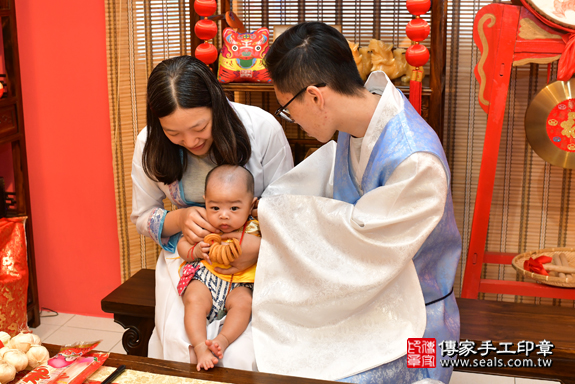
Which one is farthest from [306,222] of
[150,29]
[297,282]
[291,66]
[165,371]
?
[150,29]

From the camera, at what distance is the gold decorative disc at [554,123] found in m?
2.21

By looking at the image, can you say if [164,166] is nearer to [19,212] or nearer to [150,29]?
[150,29]

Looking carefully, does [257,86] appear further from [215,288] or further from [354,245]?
[354,245]

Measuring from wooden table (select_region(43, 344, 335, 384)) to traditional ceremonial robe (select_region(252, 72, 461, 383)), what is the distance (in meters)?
0.12

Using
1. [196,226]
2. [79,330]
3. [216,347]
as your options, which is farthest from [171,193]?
[79,330]

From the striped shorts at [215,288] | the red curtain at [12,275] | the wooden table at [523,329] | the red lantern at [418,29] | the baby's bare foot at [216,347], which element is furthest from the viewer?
the red curtain at [12,275]

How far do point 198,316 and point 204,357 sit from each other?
201 mm

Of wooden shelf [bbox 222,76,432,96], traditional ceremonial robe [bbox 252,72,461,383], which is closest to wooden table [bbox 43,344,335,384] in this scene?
traditional ceremonial robe [bbox 252,72,461,383]

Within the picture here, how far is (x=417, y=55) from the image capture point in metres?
2.12

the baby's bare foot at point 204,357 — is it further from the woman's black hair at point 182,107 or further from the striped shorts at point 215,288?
the woman's black hair at point 182,107

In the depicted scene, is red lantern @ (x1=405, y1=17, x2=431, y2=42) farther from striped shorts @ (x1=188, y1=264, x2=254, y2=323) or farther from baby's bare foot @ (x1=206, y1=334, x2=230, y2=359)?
baby's bare foot @ (x1=206, y1=334, x2=230, y2=359)

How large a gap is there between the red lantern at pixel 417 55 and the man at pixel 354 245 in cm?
62

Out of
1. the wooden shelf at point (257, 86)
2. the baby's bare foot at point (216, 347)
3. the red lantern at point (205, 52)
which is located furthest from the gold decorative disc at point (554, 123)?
the baby's bare foot at point (216, 347)

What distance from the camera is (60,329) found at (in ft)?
9.95
